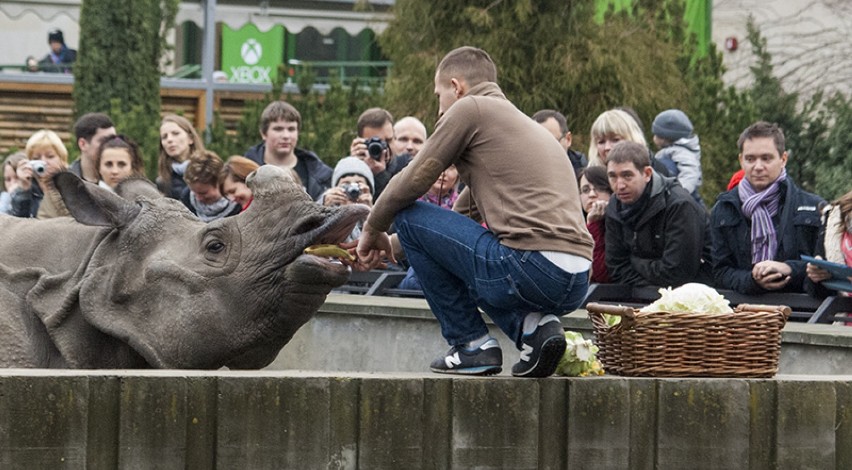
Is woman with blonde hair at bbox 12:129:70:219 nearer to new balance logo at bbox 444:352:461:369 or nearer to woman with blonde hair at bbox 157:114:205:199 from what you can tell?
woman with blonde hair at bbox 157:114:205:199

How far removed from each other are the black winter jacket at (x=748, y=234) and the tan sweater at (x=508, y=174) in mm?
3840

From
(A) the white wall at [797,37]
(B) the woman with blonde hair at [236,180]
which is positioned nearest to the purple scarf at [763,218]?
(B) the woman with blonde hair at [236,180]

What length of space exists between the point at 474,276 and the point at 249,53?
27.7 metres

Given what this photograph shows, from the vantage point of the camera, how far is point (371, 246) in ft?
25.0

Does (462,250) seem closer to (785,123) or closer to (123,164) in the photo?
(123,164)

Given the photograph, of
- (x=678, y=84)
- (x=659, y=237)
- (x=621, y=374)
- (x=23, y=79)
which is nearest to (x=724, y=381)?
(x=621, y=374)

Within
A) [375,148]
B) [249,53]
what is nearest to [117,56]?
[249,53]

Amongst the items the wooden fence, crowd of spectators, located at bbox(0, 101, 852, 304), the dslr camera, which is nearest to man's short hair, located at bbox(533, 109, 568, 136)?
crowd of spectators, located at bbox(0, 101, 852, 304)

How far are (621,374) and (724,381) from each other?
1.53 ft

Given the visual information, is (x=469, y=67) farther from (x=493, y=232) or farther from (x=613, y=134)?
(x=613, y=134)

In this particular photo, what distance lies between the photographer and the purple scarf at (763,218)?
11.1 meters

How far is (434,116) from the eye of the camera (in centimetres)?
2108

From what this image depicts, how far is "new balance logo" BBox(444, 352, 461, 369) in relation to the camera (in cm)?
733

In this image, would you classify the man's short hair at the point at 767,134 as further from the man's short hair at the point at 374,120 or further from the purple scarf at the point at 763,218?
the man's short hair at the point at 374,120
